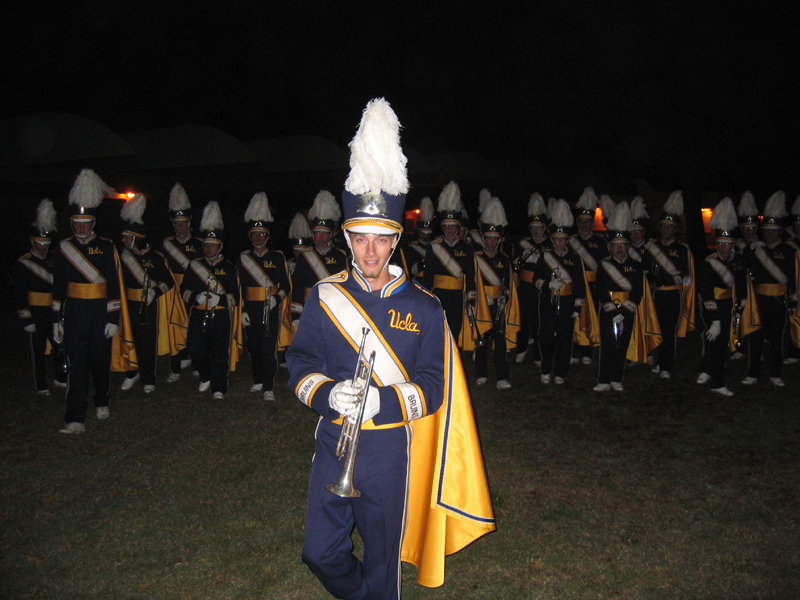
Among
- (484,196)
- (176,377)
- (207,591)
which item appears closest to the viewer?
(207,591)

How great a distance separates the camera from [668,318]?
8.09 metres

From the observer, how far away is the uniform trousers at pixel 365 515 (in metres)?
2.60

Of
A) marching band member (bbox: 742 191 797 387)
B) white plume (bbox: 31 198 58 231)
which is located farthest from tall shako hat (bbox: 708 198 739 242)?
white plume (bbox: 31 198 58 231)

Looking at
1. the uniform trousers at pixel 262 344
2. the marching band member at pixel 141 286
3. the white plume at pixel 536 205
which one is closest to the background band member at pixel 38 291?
the marching band member at pixel 141 286

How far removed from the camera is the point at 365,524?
264 cm

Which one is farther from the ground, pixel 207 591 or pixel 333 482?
pixel 333 482

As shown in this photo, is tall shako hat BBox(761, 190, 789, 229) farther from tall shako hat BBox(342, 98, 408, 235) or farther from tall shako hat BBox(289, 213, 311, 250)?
tall shako hat BBox(342, 98, 408, 235)

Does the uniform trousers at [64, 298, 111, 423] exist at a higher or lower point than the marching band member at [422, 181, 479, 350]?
lower

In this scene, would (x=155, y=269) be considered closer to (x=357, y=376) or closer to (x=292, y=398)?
(x=292, y=398)

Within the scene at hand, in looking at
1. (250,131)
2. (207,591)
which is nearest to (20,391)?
(207,591)

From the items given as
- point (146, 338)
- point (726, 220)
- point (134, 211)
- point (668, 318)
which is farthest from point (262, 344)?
point (726, 220)

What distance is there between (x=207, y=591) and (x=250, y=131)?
29433mm

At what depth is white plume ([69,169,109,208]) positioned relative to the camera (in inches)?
232

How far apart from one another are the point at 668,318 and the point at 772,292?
132cm
